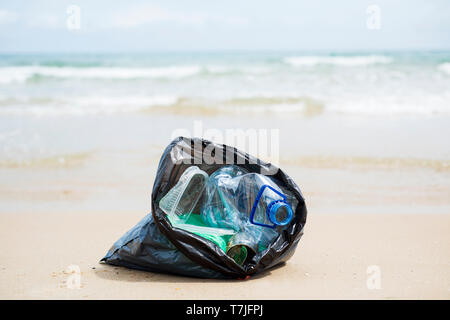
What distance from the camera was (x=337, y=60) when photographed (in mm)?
19203

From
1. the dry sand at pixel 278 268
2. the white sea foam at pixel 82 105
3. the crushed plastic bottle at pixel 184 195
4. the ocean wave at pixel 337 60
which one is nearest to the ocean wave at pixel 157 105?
the white sea foam at pixel 82 105

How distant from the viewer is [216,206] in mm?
3174

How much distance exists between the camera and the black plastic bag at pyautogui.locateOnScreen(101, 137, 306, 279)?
9.66 ft

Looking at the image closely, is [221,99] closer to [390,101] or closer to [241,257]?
[390,101]

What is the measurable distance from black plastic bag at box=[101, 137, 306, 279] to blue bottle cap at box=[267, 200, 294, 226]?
0.54 feet

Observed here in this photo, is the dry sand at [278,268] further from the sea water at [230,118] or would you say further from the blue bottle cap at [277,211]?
the sea water at [230,118]

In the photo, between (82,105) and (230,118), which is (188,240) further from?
(82,105)

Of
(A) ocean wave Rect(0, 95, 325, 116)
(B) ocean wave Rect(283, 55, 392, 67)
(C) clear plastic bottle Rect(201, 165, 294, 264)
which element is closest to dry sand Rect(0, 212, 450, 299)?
(C) clear plastic bottle Rect(201, 165, 294, 264)

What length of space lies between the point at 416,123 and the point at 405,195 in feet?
15.5

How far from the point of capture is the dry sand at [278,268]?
288 cm

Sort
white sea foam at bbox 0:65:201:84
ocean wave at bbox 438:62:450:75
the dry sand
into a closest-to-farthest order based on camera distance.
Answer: the dry sand
ocean wave at bbox 438:62:450:75
white sea foam at bbox 0:65:201:84

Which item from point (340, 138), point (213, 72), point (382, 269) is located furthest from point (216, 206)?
point (213, 72)

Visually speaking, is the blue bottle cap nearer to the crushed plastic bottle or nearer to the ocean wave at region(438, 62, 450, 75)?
the crushed plastic bottle

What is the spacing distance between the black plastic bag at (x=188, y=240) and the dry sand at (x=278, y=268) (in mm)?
79
